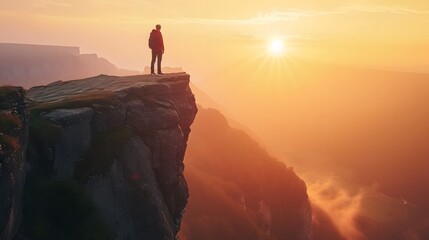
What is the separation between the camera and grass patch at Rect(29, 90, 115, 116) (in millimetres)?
28250

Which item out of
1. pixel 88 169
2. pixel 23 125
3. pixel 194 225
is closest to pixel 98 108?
pixel 88 169

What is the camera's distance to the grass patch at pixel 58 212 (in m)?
22.1

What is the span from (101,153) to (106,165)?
3.08 ft

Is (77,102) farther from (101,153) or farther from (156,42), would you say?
(156,42)

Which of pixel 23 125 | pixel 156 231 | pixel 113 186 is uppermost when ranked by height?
pixel 23 125

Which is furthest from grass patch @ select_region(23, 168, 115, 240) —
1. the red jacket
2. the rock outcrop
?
the red jacket

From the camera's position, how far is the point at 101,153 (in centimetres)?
2741

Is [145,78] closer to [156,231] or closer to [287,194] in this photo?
[156,231]

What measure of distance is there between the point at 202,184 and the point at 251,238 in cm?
2003

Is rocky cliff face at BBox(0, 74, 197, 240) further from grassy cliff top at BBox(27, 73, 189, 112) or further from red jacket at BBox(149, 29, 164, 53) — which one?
red jacket at BBox(149, 29, 164, 53)

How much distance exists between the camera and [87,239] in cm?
2278

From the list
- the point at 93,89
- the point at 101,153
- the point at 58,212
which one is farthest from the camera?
the point at 93,89

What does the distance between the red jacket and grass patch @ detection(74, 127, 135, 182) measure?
1443 centimetres

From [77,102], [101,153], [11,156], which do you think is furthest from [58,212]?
[77,102]
